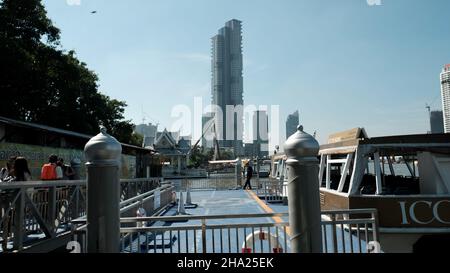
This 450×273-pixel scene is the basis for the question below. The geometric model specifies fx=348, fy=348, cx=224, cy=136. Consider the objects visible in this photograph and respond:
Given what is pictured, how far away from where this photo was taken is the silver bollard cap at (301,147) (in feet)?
10.8

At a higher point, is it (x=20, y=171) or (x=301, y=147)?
(x=301, y=147)

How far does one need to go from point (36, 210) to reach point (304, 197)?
16.7ft

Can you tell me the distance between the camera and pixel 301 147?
10.8ft

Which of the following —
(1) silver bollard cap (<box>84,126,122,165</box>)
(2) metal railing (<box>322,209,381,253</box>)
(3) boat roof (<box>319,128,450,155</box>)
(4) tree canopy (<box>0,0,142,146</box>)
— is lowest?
(2) metal railing (<box>322,209,381,253</box>)

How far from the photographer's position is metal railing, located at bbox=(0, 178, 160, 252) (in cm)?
554

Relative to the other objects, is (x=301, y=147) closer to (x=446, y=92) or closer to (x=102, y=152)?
(x=102, y=152)

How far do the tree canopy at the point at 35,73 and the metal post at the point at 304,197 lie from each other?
22766mm

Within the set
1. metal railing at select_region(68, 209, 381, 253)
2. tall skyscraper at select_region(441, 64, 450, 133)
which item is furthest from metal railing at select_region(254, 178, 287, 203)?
tall skyscraper at select_region(441, 64, 450, 133)

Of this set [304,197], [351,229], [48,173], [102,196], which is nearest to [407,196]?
[351,229]

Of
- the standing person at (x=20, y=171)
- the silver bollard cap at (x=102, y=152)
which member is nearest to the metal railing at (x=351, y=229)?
the silver bollard cap at (x=102, y=152)

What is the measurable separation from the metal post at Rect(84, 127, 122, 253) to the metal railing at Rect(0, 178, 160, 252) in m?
2.74

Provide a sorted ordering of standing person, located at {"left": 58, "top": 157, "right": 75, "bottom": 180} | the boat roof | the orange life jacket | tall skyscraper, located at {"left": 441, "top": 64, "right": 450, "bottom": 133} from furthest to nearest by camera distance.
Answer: tall skyscraper, located at {"left": 441, "top": 64, "right": 450, "bottom": 133} < standing person, located at {"left": 58, "top": 157, "right": 75, "bottom": 180} < the boat roof < the orange life jacket

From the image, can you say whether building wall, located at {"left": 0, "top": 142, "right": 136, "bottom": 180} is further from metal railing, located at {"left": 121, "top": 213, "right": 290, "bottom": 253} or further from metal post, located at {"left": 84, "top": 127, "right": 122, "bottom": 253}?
metal post, located at {"left": 84, "top": 127, "right": 122, "bottom": 253}

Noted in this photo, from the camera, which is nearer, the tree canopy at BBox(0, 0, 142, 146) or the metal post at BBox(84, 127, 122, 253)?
the metal post at BBox(84, 127, 122, 253)
